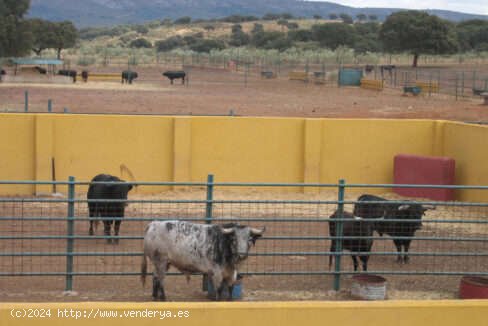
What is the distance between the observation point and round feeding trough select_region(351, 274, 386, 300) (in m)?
Result: 9.27

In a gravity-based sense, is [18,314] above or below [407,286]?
above

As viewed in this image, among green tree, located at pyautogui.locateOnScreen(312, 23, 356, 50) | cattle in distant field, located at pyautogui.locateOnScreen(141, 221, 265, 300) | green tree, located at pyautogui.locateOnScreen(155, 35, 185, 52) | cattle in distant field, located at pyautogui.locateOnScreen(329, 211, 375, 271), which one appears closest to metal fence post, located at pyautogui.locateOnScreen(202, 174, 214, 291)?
cattle in distant field, located at pyautogui.locateOnScreen(141, 221, 265, 300)

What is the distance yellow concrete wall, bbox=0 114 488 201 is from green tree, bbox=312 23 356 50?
271ft

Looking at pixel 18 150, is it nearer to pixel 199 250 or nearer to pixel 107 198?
pixel 107 198

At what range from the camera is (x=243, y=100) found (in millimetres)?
38594

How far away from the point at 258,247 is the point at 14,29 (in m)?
43.8

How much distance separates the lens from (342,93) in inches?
1713

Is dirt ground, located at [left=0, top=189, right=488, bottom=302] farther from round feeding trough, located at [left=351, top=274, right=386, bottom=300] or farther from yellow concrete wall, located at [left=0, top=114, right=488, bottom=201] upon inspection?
yellow concrete wall, located at [left=0, top=114, right=488, bottom=201]

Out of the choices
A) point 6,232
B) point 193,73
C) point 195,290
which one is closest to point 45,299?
Result: point 195,290

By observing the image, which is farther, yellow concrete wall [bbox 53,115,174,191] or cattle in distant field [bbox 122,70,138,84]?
cattle in distant field [bbox 122,70,138,84]

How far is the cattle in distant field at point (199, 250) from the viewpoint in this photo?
855 centimetres

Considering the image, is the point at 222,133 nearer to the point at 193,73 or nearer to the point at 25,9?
the point at 25,9

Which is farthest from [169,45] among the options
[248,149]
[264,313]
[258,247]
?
[264,313]

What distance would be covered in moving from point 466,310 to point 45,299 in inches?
209
